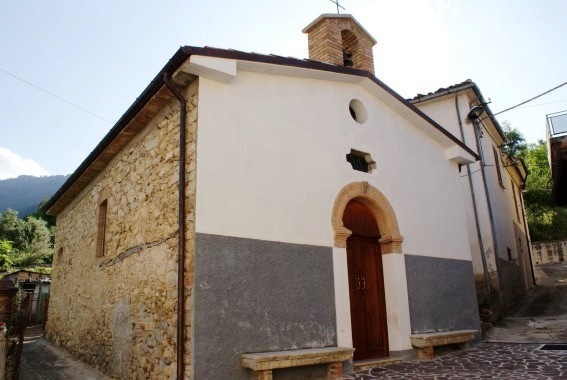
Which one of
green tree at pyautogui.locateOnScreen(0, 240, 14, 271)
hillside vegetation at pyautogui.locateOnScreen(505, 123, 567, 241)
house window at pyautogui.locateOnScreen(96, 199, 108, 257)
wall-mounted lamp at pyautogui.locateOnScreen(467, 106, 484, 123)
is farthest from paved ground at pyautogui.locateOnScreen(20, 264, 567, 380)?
green tree at pyautogui.locateOnScreen(0, 240, 14, 271)

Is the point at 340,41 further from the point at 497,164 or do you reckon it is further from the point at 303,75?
the point at 497,164

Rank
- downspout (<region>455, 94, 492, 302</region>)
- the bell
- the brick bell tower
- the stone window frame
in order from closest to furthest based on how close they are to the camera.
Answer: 1. the brick bell tower
2. the stone window frame
3. the bell
4. downspout (<region>455, 94, 492, 302</region>)

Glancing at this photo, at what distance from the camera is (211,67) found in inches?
211

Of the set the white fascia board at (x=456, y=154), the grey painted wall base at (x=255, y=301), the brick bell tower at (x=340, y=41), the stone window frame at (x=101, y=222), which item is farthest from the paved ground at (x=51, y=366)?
the white fascia board at (x=456, y=154)

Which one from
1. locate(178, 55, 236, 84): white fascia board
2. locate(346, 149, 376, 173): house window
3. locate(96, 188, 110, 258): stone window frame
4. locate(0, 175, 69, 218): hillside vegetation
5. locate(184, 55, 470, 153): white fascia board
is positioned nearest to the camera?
locate(178, 55, 236, 84): white fascia board

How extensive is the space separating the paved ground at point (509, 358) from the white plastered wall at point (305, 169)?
792 millimetres

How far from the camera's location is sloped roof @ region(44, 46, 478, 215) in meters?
5.46

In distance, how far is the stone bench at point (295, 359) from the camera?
15.7 ft

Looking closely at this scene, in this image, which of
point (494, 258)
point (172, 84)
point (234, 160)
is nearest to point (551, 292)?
point (494, 258)

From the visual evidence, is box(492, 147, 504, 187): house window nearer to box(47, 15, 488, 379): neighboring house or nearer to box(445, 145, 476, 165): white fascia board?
box(445, 145, 476, 165): white fascia board

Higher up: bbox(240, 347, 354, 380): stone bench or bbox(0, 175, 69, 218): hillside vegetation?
bbox(0, 175, 69, 218): hillside vegetation

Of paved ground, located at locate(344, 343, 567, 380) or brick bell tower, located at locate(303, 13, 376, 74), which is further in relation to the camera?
brick bell tower, located at locate(303, 13, 376, 74)

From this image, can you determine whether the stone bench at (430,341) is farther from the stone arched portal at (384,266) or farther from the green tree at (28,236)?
the green tree at (28,236)

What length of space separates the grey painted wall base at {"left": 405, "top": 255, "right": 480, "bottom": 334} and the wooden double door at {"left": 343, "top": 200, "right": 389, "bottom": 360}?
586mm
